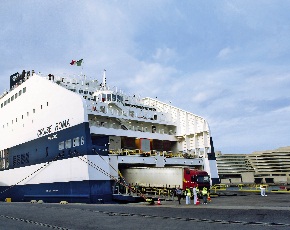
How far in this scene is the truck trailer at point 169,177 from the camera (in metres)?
31.4

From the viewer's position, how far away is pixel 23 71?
46062 millimetres

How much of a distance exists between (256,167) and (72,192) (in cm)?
14098

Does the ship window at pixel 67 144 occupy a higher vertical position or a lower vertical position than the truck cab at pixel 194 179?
higher

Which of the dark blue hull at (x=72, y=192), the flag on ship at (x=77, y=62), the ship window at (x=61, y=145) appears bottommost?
the dark blue hull at (x=72, y=192)

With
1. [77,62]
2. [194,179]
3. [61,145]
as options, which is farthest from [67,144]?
[77,62]

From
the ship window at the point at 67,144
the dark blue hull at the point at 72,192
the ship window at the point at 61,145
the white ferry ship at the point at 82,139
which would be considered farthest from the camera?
the ship window at the point at 61,145

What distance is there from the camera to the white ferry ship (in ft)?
91.3

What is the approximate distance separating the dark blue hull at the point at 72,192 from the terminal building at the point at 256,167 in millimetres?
114756

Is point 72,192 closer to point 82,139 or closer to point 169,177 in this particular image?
point 82,139

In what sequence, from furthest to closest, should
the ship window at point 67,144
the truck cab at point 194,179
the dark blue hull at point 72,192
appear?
1. the truck cab at point 194,179
2. the ship window at point 67,144
3. the dark blue hull at point 72,192

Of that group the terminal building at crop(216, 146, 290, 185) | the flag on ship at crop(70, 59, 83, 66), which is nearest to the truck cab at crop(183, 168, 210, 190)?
the flag on ship at crop(70, 59, 83, 66)

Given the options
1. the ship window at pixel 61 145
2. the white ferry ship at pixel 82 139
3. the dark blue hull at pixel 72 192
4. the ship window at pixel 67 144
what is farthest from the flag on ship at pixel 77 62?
the dark blue hull at pixel 72 192

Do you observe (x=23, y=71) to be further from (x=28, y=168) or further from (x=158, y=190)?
(x=158, y=190)

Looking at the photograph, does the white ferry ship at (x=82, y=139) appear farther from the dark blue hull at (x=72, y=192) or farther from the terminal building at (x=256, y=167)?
the terminal building at (x=256, y=167)
